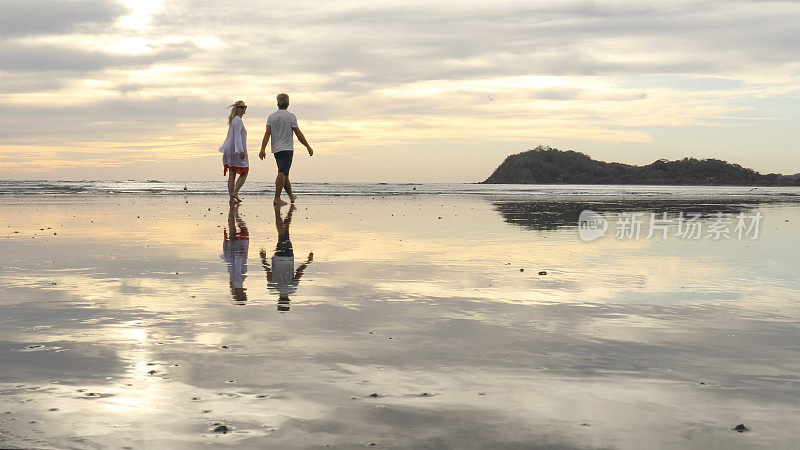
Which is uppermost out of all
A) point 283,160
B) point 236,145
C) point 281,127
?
point 281,127

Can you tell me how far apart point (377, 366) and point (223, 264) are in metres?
4.34

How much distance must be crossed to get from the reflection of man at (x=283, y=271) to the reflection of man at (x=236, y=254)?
0.74 ft

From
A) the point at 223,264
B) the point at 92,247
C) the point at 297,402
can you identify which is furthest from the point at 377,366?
the point at 92,247

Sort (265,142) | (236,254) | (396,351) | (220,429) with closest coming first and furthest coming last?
(220,429)
(396,351)
(236,254)
(265,142)

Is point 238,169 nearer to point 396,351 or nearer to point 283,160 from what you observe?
point 283,160

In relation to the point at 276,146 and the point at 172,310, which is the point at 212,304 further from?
the point at 276,146

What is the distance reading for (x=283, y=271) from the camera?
7410 millimetres

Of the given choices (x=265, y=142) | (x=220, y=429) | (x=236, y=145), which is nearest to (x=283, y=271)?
(x=220, y=429)

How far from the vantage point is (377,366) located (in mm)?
3879

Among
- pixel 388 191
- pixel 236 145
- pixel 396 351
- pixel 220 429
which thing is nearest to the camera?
pixel 220 429

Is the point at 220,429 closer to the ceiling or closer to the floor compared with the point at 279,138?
closer to the floor

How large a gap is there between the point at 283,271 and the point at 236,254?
1.56m

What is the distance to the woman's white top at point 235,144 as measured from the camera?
20.2 meters

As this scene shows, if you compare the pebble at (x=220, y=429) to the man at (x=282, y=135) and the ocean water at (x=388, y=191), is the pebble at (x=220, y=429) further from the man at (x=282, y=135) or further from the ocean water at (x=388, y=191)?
the ocean water at (x=388, y=191)
